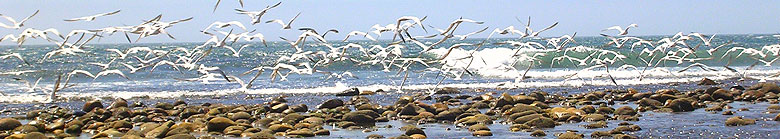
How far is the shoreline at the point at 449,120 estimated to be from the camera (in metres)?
11.0

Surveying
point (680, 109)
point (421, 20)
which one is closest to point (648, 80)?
point (680, 109)

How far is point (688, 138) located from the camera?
10383 millimetres

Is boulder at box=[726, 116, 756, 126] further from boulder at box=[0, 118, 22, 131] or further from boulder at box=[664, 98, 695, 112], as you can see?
boulder at box=[0, 118, 22, 131]

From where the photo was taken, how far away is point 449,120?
41.0 ft

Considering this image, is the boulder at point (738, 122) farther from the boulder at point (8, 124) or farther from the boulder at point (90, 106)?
the boulder at point (90, 106)

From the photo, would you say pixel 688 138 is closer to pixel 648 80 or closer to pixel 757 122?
pixel 757 122

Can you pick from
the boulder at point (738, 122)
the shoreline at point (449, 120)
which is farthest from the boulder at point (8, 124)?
the boulder at point (738, 122)

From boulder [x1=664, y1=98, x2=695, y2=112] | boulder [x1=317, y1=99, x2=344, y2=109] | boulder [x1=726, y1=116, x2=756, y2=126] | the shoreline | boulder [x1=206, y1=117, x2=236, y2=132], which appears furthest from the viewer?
boulder [x1=317, y1=99, x2=344, y2=109]

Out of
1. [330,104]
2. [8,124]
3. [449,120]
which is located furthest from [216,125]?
[330,104]

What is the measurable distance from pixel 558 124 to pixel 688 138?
5.89 ft

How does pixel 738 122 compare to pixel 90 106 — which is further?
pixel 90 106

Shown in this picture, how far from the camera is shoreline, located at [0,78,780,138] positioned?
35.9 ft

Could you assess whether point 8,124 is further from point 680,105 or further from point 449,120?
point 680,105


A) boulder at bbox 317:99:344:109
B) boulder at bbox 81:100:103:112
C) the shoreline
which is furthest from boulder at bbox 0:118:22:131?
boulder at bbox 317:99:344:109
